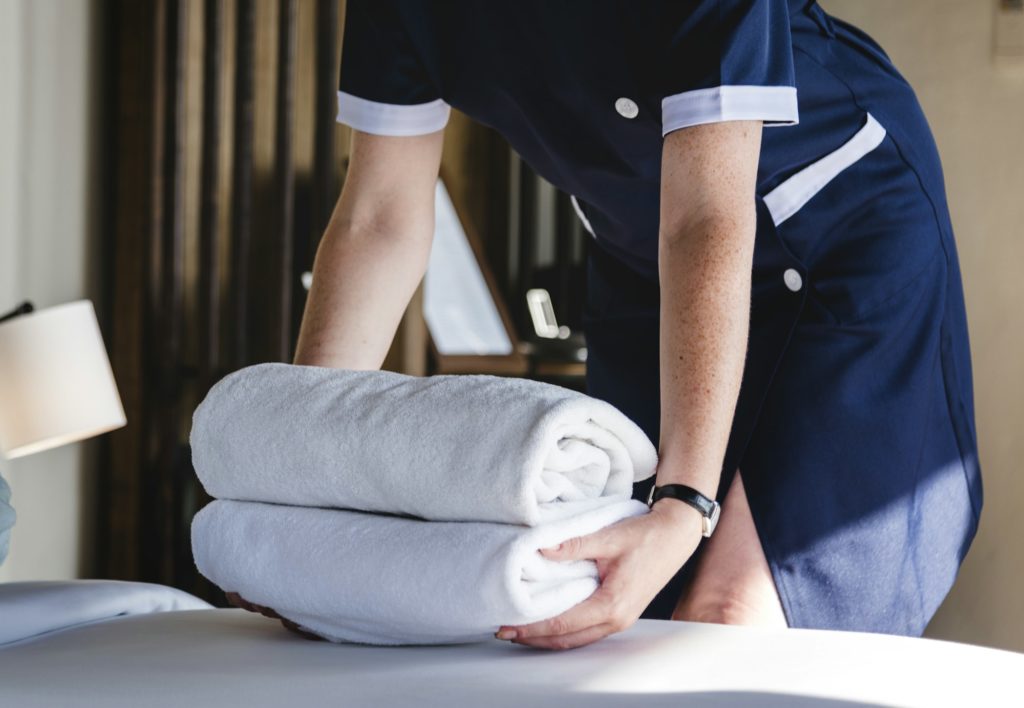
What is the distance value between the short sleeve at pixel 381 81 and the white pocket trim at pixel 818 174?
379 mm

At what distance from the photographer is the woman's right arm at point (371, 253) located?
1218mm

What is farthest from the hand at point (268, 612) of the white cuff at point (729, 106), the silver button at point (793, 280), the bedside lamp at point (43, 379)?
the bedside lamp at point (43, 379)

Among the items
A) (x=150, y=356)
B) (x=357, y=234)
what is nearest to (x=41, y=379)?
(x=150, y=356)

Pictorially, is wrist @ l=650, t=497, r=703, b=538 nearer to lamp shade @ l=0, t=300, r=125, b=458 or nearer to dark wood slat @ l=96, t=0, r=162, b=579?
lamp shade @ l=0, t=300, r=125, b=458

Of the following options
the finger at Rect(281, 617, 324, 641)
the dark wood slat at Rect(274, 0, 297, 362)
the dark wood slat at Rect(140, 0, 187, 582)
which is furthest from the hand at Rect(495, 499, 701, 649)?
the dark wood slat at Rect(140, 0, 187, 582)

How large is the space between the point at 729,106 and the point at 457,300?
2827mm

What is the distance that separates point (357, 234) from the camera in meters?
1.28

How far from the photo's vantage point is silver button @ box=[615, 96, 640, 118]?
3.76 feet

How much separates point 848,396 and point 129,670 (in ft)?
2.41

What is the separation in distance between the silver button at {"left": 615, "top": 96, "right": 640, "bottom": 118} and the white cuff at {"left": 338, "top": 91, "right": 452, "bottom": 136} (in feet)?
0.75

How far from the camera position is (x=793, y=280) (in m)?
1.22

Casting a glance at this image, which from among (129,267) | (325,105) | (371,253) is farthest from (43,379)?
(371,253)

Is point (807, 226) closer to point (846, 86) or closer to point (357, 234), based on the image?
point (846, 86)

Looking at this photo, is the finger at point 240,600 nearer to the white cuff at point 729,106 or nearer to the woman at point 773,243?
the woman at point 773,243
